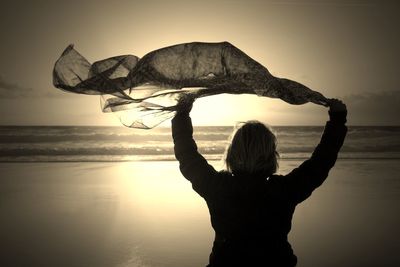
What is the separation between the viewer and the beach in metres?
3.51

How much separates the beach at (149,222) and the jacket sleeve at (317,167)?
1970 mm

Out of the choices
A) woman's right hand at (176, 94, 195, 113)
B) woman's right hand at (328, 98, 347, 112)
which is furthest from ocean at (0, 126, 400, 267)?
woman's right hand at (328, 98, 347, 112)

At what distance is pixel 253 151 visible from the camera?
162cm

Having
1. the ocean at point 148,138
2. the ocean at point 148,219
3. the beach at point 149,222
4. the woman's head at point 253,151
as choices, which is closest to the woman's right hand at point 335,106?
the woman's head at point 253,151

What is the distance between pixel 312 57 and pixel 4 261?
9.39 m

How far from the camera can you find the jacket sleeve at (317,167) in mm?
1564

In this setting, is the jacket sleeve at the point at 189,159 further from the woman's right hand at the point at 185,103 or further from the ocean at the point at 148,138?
the ocean at the point at 148,138

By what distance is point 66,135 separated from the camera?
1708cm

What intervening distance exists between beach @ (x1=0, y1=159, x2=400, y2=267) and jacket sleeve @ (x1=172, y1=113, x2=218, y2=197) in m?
1.91

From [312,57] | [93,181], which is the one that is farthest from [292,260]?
[312,57]

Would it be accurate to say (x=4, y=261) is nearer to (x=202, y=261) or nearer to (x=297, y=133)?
(x=202, y=261)

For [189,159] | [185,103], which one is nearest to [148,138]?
[185,103]

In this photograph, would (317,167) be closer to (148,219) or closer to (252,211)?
(252,211)

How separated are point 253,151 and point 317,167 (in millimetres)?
280
